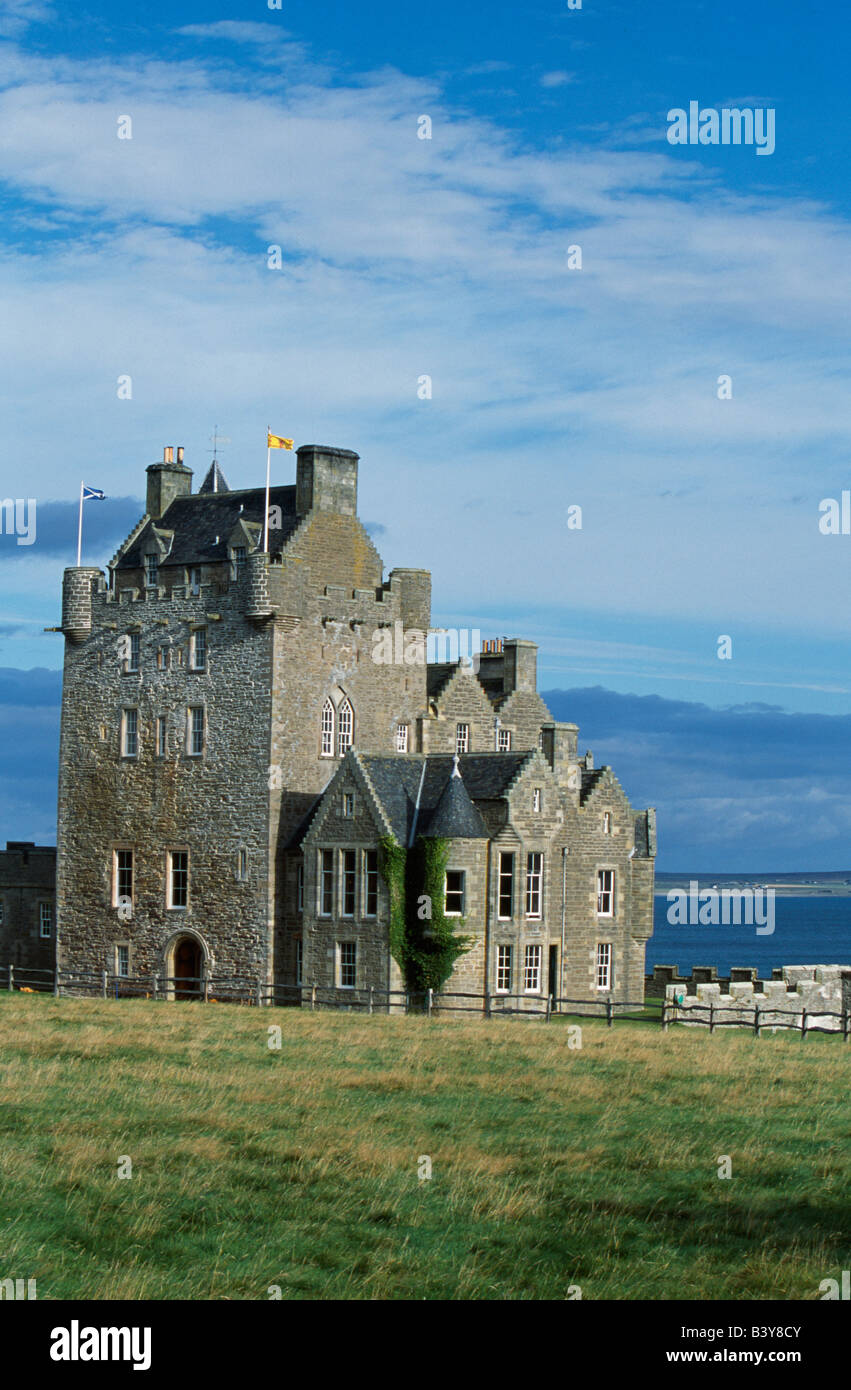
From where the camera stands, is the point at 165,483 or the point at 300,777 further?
the point at 165,483

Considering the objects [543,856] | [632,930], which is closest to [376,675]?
[543,856]

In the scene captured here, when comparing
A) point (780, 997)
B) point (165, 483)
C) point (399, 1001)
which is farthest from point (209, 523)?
point (780, 997)

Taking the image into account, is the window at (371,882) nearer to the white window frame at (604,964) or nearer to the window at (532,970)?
the window at (532,970)

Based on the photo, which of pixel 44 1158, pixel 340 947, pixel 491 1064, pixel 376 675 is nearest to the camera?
pixel 44 1158

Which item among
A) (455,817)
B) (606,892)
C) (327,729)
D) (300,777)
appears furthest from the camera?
(606,892)

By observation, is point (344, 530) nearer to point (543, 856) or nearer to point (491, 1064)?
point (543, 856)

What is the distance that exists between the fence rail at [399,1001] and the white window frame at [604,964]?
111 centimetres

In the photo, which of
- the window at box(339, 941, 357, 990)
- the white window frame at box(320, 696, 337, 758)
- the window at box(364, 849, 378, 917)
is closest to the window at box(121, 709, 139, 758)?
the white window frame at box(320, 696, 337, 758)

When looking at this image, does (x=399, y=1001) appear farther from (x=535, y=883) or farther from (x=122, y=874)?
(x=122, y=874)

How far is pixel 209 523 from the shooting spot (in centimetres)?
5775

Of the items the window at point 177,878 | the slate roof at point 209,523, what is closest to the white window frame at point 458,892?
the window at point 177,878

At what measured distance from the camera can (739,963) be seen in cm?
15600

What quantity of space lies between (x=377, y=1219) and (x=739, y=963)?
459 ft

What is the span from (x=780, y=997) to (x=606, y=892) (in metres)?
6.83
